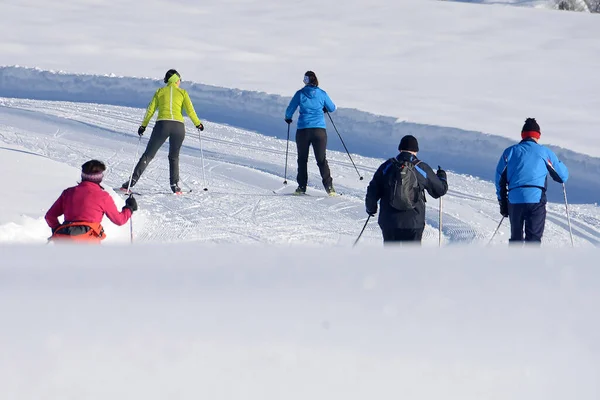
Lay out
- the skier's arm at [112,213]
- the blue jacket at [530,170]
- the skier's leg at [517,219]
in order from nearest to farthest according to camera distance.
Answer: the skier's arm at [112,213]
the blue jacket at [530,170]
the skier's leg at [517,219]

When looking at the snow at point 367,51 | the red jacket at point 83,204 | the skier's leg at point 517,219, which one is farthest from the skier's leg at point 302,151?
the red jacket at point 83,204

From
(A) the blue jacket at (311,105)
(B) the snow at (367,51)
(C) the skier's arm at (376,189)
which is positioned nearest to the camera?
(C) the skier's arm at (376,189)

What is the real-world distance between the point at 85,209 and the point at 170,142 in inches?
205

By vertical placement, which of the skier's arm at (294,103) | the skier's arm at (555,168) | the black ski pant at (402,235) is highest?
the skier's arm at (294,103)

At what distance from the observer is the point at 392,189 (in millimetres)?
6660

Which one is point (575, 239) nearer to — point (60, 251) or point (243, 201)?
point (243, 201)

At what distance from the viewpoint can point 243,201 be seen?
11.0 metres

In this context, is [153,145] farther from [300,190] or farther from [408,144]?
[408,144]

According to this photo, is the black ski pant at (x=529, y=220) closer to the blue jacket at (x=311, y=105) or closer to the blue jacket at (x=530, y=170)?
the blue jacket at (x=530, y=170)

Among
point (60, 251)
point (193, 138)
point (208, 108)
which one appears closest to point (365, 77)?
point (208, 108)

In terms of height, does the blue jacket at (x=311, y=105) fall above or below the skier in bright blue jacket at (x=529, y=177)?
above

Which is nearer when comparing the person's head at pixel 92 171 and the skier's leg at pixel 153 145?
the person's head at pixel 92 171

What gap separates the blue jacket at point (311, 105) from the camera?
10.7 m

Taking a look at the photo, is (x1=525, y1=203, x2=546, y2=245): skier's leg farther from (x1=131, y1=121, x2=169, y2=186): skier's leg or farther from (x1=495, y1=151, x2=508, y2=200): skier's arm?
(x1=131, y1=121, x2=169, y2=186): skier's leg
